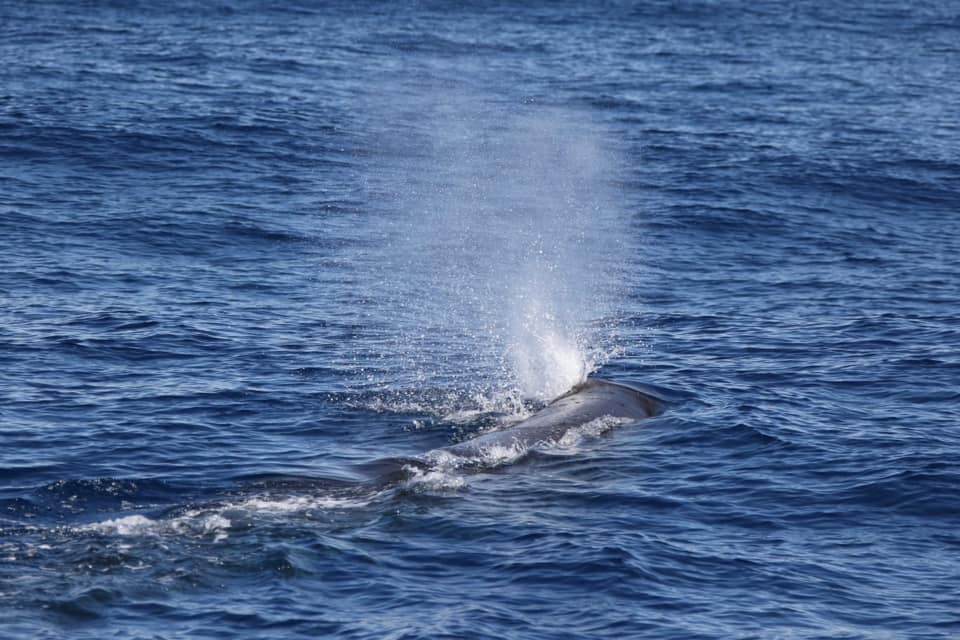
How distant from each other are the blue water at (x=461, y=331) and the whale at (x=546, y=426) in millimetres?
495

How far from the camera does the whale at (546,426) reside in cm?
2686

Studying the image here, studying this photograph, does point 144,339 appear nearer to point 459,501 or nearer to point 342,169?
point 459,501

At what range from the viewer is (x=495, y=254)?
44.8 m

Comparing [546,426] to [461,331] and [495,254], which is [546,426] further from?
[495,254]

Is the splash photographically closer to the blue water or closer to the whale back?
the blue water

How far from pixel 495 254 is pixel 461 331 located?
7549 millimetres

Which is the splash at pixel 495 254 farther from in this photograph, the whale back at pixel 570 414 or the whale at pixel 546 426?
the whale at pixel 546 426

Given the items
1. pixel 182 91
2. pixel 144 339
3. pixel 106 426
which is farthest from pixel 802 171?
pixel 106 426

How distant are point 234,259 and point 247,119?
1767cm

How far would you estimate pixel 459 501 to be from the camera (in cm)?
2523

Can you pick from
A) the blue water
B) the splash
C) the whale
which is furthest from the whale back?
the splash

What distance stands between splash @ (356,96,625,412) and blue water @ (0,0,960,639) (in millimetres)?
174

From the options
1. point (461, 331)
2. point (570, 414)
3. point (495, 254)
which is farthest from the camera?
point (495, 254)

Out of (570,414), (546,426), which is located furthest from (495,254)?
(546,426)
